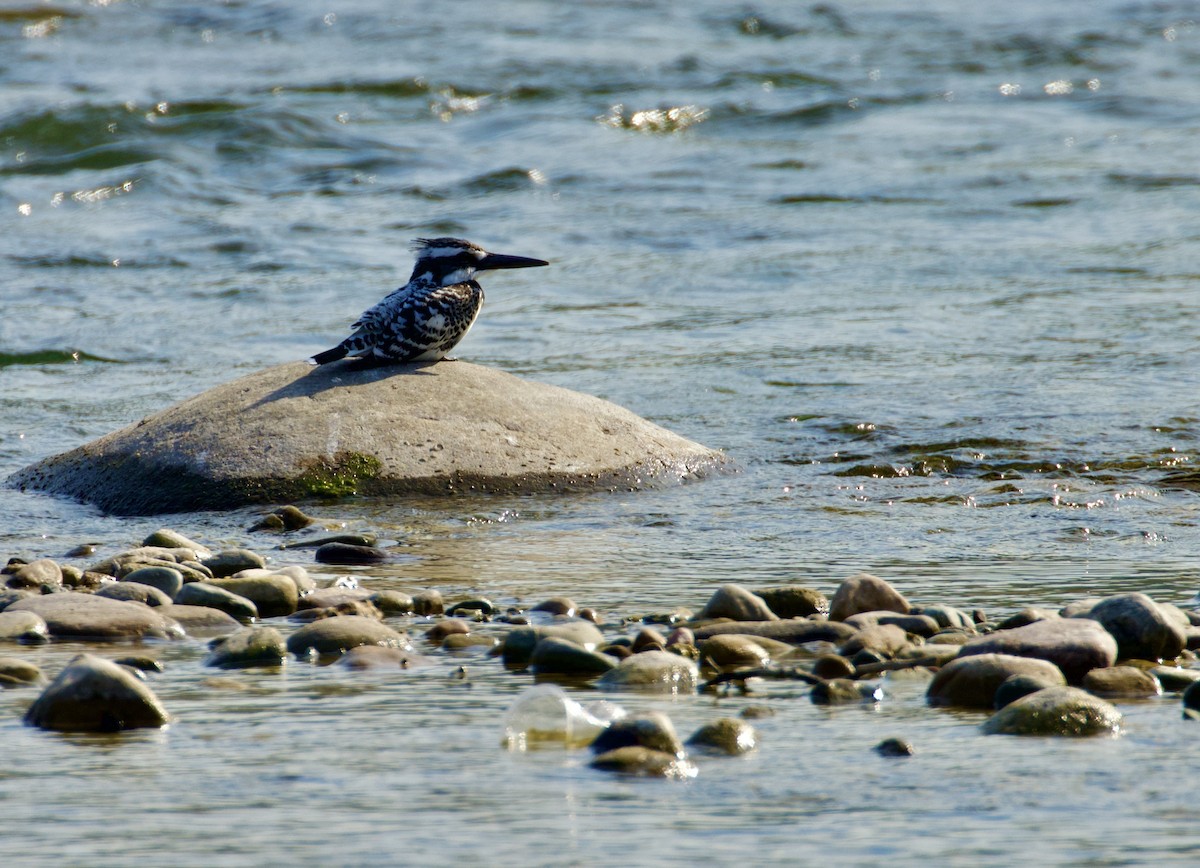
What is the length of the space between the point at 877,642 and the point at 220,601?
200 centimetres

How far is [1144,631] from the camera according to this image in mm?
4172

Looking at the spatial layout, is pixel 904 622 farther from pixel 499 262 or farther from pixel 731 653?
pixel 499 262

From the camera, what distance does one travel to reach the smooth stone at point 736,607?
465 cm

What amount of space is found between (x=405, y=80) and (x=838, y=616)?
19.9 meters

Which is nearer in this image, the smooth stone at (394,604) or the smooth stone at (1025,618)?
the smooth stone at (1025,618)

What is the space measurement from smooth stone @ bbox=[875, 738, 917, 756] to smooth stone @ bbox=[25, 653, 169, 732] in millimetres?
1609

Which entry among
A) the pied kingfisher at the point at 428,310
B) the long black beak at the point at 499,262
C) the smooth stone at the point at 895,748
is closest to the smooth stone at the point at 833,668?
the smooth stone at the point at 895,748

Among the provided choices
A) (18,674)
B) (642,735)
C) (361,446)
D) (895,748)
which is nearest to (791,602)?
(895,748)

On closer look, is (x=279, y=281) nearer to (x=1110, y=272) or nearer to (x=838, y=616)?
(x=1110, y=272)

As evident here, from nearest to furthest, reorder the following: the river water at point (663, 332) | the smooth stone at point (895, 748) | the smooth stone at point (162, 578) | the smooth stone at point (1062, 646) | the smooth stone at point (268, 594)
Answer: the river water at point (663, 332)
the smooth stone at point (895, 748)
the smooth stone at point (1062, 646)
the smooth stone at point (268, 594)
the smooth stone at point (162, 578)

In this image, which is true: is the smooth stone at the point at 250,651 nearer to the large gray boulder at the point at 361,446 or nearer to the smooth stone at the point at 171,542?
the smooth stone at the point at 171,542

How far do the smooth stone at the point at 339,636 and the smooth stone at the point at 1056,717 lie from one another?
171 centimetres

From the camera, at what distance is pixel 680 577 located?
219 inches

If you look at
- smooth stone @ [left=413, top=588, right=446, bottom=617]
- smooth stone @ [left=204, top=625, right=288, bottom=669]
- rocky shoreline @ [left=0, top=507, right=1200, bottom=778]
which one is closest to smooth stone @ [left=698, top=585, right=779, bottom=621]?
rocky shoreline @ [left=0, top=507, right=1200, bottom=778]
